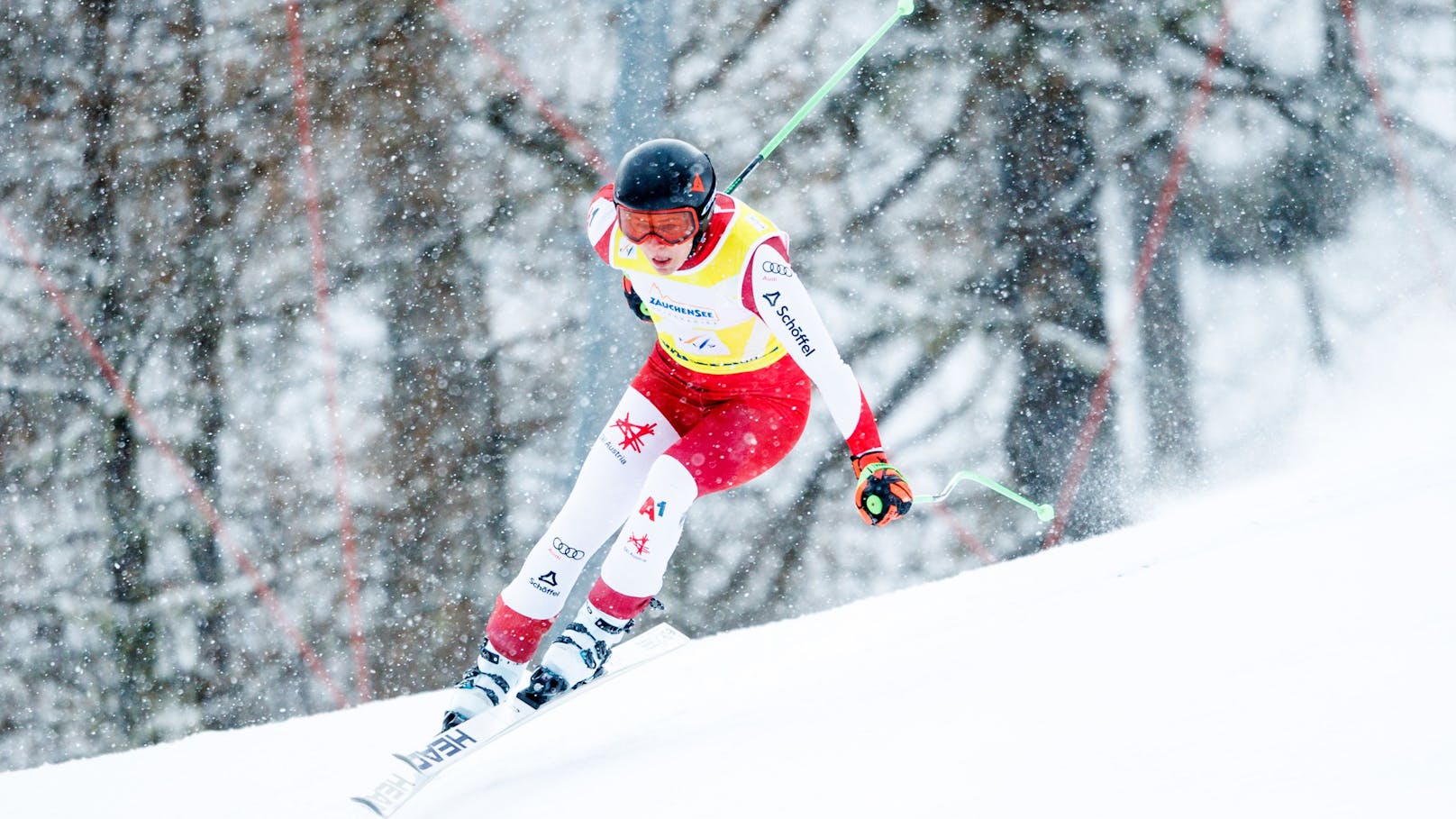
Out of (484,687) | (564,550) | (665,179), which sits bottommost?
(484,687)

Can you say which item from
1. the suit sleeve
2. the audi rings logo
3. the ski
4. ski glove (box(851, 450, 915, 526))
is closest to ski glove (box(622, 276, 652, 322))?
the suit sleeve

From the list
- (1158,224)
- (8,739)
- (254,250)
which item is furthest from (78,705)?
(1158,224)

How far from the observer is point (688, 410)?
3.45 m

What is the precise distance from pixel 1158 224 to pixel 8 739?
14.7 m

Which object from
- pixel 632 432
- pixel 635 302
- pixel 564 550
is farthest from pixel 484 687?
pixel 635 302

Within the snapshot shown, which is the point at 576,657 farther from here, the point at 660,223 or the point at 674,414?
the point at 660,223

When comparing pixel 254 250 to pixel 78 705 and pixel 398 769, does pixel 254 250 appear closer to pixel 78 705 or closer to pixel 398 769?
pixel 78 705

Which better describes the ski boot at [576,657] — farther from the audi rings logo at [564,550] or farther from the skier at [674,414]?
the audi rings logo at [564,550]

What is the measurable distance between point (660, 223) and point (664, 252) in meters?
0.09

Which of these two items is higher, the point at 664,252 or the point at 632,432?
the point at 664,252

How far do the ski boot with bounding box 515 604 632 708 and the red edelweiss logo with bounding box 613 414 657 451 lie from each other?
1.62 ft

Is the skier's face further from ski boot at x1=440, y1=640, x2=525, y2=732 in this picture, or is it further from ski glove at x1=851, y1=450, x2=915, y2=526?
ski boot at x1=440, y1=640, x2=525, y2=732

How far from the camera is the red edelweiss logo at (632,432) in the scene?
3385mm

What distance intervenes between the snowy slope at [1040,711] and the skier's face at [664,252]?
3.97ft
